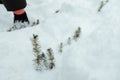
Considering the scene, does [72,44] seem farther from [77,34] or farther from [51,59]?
[51,59]

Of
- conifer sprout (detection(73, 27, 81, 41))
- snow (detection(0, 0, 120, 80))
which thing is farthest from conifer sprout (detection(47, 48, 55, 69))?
conifer sprout (detection(73, 27, 81, 41))

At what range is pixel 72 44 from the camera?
311 cm

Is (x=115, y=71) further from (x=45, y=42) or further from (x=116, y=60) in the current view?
(x=45, y=42)

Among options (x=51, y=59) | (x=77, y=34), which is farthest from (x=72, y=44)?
(x=51, y=59)

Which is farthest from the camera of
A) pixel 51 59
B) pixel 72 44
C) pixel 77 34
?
pixel 77 34

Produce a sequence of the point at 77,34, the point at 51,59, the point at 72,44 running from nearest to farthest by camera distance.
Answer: the point at 51,59 → the point at 72,44 → the point at 77,34

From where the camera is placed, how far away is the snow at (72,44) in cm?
271

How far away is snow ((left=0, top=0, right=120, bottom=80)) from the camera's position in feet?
8.88

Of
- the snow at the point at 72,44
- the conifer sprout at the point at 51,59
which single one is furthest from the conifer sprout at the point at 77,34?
the conifer sprout at the point at 51,59

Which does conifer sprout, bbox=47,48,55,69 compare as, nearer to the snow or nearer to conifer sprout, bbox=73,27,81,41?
the snow

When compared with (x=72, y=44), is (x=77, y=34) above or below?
above

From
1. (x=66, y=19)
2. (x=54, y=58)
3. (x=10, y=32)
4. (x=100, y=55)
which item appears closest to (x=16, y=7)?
(x=10, y=32)

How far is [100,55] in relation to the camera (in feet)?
9.30

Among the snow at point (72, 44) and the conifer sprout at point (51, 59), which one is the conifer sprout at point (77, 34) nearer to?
the snow at point (72, 44)
